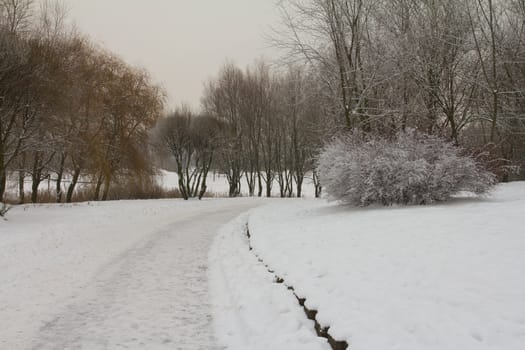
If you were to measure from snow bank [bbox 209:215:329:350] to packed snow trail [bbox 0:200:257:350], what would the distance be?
218mm

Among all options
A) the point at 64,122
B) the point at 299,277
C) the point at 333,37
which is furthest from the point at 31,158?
the point at 299,277

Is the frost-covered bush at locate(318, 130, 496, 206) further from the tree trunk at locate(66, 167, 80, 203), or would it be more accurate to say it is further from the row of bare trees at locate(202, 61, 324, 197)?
the row of bare trees at locate(202, 61, 324, 197)

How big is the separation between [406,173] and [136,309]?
340 inches

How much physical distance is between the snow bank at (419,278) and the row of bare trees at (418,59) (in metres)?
9.83

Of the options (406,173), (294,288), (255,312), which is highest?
(406,173)

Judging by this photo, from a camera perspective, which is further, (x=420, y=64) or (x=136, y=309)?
(x=420, y=64)

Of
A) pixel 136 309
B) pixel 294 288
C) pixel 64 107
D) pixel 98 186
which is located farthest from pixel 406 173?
pixel 98 186

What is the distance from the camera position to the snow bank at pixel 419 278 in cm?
357

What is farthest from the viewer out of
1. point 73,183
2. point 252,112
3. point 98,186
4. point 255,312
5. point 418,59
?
point 252,112

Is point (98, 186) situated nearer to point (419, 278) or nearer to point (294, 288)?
point (294, 288)

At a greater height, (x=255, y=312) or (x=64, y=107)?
(x=64, y=107)

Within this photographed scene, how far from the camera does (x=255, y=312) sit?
5492mm

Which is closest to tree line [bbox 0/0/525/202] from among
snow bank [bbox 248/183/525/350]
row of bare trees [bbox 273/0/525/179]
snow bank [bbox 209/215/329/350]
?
row of bare trees [bbox 273/0/525/179]

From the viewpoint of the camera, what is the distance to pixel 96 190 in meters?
27.9
